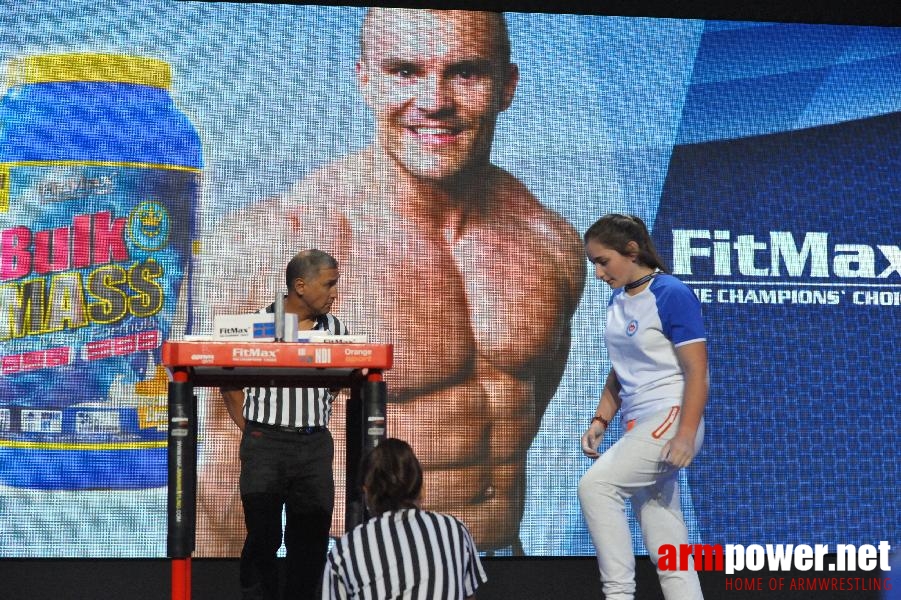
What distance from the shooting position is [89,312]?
4.29m

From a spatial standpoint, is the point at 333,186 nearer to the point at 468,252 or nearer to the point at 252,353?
the point at 468,252

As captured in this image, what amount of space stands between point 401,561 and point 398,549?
0.9 inches

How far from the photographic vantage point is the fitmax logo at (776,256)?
15.3ft

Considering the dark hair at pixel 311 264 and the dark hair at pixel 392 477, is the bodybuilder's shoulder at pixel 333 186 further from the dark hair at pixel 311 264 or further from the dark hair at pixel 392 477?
the dark hair at pixel 392 477

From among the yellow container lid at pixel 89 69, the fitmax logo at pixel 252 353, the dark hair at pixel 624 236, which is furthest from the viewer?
the yellow container lid at pixel 89 69

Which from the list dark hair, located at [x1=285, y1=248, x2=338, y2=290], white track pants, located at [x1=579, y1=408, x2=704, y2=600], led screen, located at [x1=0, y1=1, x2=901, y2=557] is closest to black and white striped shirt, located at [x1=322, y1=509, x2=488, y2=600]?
white track pants, located at [x1=579, y1=408, x2=704, y2=600]

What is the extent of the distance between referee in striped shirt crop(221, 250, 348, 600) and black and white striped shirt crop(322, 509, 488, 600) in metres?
1.01

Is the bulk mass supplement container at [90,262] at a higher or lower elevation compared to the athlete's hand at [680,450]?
higher

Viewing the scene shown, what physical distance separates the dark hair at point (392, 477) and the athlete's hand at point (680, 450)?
896 mm

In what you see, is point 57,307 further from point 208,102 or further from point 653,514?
point 653,514

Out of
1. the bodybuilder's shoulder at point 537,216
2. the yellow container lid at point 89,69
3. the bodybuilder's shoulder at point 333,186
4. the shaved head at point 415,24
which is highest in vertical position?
the shaved head at point 415,24

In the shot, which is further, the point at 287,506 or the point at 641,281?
the point at 287,506

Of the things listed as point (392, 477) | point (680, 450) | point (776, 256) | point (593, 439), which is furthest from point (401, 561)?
point (776, 256)

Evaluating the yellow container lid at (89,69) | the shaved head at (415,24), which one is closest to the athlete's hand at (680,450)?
the shaved head at (415,24)
